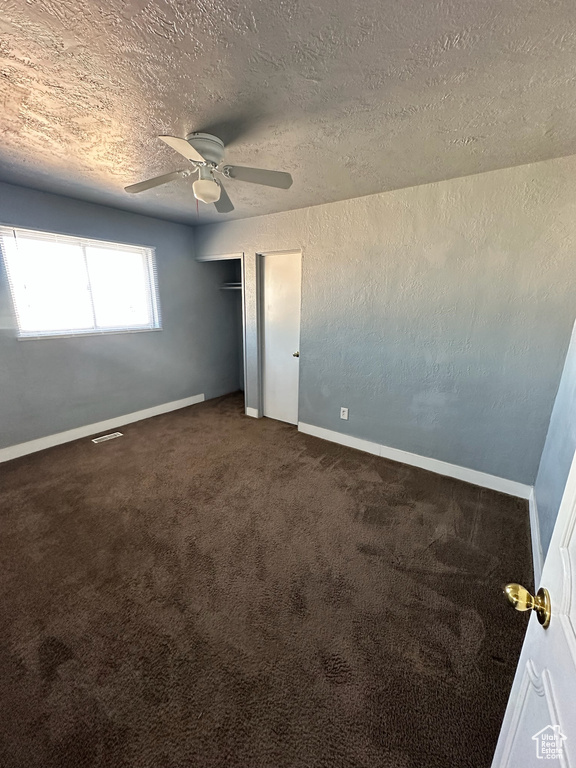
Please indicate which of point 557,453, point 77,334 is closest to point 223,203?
point 77,334

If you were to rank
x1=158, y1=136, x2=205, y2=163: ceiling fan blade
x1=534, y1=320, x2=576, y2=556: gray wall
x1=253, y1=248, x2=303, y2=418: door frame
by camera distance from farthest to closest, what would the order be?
x1=253, y1=248, x2=303, y2=418: door frame, x1=534, y1=320, x2=576, y2=556: gray wall, x1=158, y1=136, x2=205, y2=163: ceiling fan blade

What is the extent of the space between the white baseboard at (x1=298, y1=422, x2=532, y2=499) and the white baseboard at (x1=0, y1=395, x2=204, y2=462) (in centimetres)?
188

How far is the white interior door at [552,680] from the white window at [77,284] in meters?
3.88

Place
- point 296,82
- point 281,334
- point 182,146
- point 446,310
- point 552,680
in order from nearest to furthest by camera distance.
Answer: point 552,680
point 296,82
point 182,146
point 446,310
point 281,334

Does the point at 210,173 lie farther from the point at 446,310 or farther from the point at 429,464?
the point at 429,464

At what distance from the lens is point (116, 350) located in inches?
142

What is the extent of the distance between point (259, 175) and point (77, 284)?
250cm

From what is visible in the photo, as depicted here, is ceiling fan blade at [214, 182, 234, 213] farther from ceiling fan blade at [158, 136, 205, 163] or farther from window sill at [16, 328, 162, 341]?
window sill at [16, 328, 162, 341]

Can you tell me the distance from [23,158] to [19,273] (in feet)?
3.54

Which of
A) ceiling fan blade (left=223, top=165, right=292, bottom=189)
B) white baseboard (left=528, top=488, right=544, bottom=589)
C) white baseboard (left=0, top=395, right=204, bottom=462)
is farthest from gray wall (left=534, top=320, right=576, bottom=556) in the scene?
white baseboard (left=0, top=395, right=204, bottom=462)

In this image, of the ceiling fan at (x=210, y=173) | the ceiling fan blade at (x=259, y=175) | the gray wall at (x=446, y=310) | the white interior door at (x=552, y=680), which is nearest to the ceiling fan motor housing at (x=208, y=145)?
the ceiling fan at (x=210, y=173)

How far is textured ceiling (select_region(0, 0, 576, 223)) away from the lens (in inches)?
41.2

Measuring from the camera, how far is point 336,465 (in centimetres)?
292

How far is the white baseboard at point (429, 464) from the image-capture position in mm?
2494
